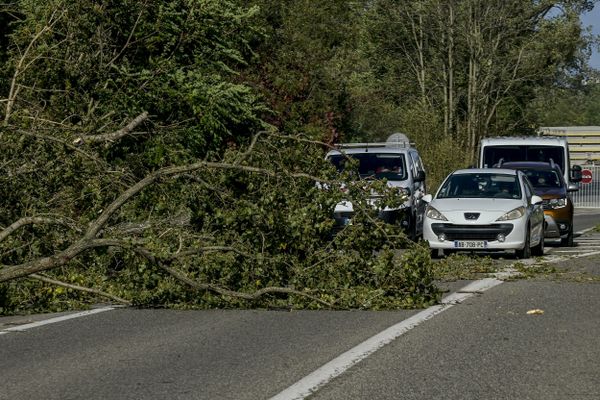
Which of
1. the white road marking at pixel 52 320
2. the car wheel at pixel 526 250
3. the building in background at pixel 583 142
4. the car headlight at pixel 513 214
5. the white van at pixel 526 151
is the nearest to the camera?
the white road marking at pixel 52 320

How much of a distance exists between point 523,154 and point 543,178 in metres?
4.42

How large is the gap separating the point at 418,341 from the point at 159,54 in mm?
14976

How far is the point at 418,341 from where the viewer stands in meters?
10.4

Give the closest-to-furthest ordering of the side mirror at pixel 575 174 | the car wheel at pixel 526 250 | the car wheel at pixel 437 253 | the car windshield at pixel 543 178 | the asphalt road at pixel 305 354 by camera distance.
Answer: the asphalt road at pixel 305 354
the car wheel at pixel 526 250
the car wheel at pixel 437 253
the car windshield at pixel 543 178
the side mirror at pixel 575 174

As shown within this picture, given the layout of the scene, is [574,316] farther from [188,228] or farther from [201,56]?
[201,56]

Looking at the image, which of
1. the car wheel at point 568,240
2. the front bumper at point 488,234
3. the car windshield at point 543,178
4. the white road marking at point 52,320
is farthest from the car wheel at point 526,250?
the white road marking at point 52,320

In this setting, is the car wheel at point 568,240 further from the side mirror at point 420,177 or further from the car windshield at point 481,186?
the car windshield at point 481,186

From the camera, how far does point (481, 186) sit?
22.2 meters

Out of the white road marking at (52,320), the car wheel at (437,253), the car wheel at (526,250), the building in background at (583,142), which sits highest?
the white road marking at (52,320)

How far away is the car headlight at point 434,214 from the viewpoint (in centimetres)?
2081

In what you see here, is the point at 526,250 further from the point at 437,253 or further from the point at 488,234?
the point at 437,253

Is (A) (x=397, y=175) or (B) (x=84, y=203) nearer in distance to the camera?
(B) (x=84, y=203)

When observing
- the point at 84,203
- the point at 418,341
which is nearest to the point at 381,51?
the point at 84,203

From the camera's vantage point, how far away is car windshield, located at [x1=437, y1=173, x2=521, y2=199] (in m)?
21.9
